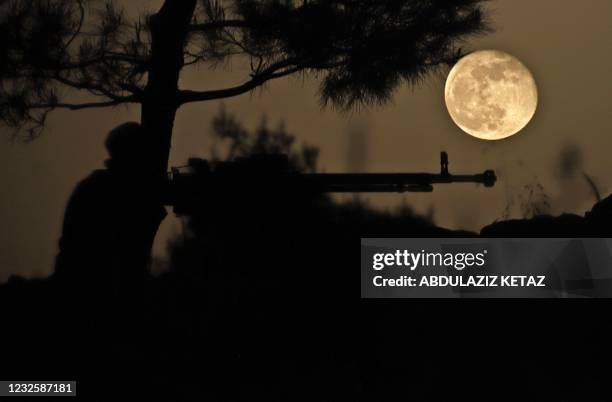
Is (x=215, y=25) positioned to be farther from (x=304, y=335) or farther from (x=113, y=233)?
(x=304, y=335)

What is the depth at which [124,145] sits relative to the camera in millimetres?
3643

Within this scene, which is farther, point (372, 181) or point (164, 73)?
point (372, 181)

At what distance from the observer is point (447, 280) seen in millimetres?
3855

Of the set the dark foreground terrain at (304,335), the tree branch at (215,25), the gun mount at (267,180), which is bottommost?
the dark foreground terrain at (304,335)

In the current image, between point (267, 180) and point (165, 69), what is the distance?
3.08ft

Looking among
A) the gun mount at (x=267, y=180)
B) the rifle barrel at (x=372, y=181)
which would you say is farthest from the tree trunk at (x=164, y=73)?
the rifle barrel at (x=372, y=181)

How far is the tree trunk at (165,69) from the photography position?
3590 millimetres

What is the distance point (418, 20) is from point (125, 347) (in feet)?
6.21

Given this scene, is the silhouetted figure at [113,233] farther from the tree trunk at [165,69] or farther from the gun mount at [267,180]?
the gun mount at [267,180]

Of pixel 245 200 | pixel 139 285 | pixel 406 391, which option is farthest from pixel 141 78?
pixel 406 391

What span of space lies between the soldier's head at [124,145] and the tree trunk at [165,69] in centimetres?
7

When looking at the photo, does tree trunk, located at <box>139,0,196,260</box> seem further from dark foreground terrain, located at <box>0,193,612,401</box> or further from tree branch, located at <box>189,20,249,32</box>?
dark foreground terrain, located at <box>0,193,612,401</box>

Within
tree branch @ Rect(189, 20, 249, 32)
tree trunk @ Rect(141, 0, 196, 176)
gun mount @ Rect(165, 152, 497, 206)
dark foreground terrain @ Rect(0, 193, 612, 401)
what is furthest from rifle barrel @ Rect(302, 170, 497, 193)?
tree trunk @ Rect(141, 0, 196, 176)

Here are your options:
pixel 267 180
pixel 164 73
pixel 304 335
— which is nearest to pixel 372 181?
pixel 267 180
